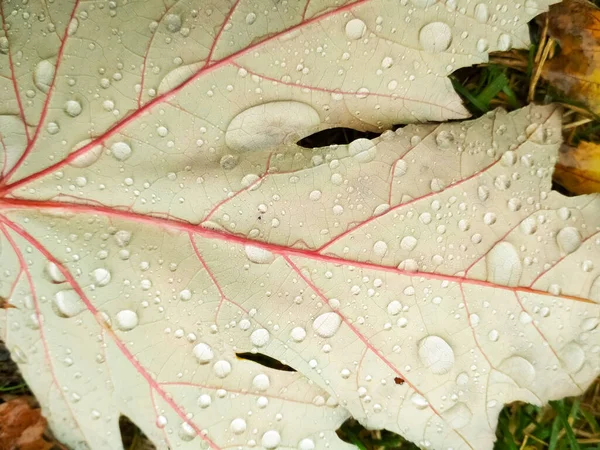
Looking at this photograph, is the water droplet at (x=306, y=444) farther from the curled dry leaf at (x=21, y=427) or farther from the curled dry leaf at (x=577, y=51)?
the curled dry leaf at (x=577, y=51)

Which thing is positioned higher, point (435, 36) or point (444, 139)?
point (435, 36)

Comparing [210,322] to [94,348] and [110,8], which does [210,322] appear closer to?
[94,348]

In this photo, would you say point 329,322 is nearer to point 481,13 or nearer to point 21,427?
point 481,13

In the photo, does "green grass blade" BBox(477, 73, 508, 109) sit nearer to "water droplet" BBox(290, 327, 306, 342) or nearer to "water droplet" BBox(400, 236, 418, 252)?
"water droplet" BBox(400, 236, 418, 252)

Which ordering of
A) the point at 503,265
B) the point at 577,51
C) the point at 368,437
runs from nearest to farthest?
the point at 503,265 < the point at 577,51 < the point at 368,437

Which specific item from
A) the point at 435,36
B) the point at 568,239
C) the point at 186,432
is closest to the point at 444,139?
the point at 435,36

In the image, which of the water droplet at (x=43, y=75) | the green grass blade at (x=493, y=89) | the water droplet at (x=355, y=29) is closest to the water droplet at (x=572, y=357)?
the green grass blade at (x=493, y=89)
